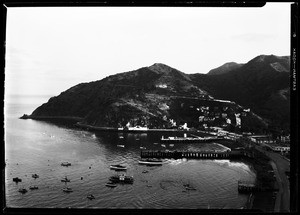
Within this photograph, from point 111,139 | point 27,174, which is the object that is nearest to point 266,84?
point 111,139

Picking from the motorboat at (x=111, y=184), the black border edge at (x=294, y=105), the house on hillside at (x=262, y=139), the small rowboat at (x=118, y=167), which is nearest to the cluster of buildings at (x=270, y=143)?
the house on hillside at (x=262, y=139)

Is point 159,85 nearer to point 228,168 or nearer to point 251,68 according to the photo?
point 251,68

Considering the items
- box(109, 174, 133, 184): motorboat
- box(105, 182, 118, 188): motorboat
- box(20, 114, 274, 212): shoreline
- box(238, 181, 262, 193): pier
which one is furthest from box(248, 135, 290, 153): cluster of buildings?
box(105, 182, 118, 188): motorboat
